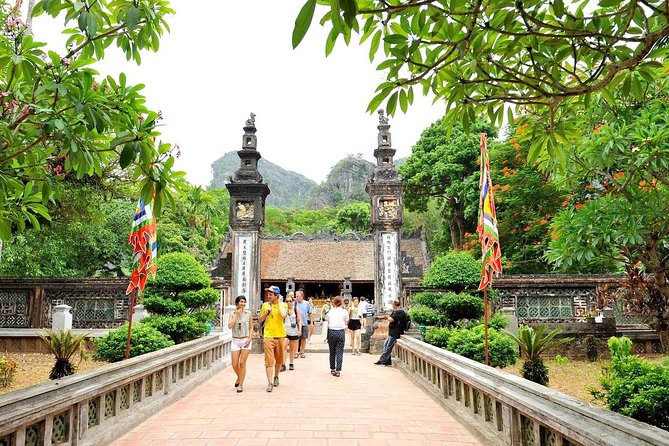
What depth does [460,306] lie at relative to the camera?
9414mm

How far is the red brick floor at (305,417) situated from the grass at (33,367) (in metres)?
2.65

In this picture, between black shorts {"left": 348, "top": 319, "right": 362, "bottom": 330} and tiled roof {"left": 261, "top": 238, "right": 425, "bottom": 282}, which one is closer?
black shorts {"left": 348, "top": 319, "right": 362, "bottom": 330}

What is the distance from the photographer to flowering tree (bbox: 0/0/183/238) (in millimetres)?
2984

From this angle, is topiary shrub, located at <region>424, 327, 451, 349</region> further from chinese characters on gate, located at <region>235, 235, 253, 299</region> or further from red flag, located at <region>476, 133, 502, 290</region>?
chinese characters on gate, located at <region>235, 235, 253, 299</region>

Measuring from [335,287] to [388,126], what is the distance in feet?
51.5

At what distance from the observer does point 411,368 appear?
909 cm

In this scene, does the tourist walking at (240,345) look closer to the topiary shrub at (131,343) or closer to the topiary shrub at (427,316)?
the topiary shrub at (131,343)

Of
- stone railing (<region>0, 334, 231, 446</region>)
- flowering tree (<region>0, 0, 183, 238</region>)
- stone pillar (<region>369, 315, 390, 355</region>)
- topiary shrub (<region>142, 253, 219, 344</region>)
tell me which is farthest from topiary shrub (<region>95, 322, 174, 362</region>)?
stone pillar (<region>369, 315, 390, 355</region>)

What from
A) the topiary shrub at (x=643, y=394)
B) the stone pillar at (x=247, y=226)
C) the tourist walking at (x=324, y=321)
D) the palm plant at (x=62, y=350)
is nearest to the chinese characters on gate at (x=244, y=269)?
the stone pillar at (x=247, y=226)

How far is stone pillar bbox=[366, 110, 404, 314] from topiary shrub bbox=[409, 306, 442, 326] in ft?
14.6

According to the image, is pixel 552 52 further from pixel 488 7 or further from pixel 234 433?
pixel 234 433

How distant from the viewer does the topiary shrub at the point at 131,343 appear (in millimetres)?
7578

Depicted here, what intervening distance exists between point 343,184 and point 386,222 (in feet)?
189

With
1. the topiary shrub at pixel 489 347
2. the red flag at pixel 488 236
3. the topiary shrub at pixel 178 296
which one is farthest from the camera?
the topiary shrub at pixel 178 296
